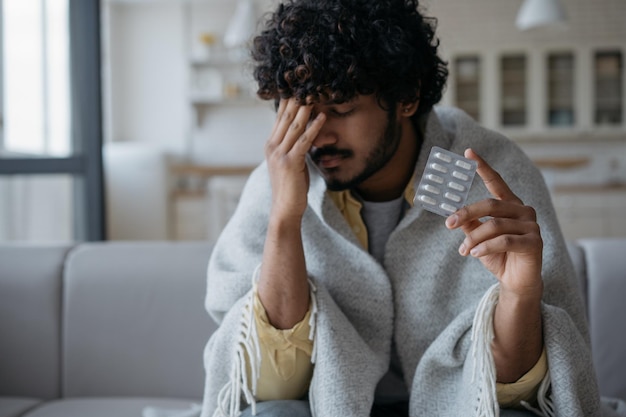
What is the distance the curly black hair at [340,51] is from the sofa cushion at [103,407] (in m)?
0.75

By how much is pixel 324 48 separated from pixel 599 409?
763mm

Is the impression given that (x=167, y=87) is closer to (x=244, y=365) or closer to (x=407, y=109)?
(x=407, y=109)

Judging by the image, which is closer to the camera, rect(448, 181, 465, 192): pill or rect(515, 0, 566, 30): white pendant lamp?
rect(448, 181, 465, 192): pill

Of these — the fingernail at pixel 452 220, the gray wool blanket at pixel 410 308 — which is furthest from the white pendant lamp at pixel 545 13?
the fingernail at pixel 452 220

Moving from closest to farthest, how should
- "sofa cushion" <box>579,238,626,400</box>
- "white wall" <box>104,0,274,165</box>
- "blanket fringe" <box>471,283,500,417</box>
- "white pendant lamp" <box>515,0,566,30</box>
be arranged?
1. "blanket fringe" <box>471,283,500,417</box>
2. "sofa cushion" <box>579,238,626,400</box>
3. "white pendant lamp" <box>515,0,566,30</box>
4. "white wall" <box>104,0,274,165</box>

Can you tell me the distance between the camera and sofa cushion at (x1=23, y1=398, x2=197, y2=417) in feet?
5.28

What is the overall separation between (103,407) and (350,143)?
852 millimetres

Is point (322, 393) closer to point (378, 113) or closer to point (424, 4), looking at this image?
point (378, 113)

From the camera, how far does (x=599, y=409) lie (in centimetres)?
121

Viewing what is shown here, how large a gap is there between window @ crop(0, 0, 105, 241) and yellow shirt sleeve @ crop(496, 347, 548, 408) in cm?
186

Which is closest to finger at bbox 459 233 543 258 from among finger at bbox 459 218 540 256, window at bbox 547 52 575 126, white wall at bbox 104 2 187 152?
finger at bbox 459 218 540 256

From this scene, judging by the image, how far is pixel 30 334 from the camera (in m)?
1.80

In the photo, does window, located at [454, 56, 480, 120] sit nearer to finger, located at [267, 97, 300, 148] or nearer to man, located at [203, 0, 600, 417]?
man, located at [203, 0, 600, 417]

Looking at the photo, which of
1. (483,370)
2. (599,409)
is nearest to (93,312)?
(483,370)
